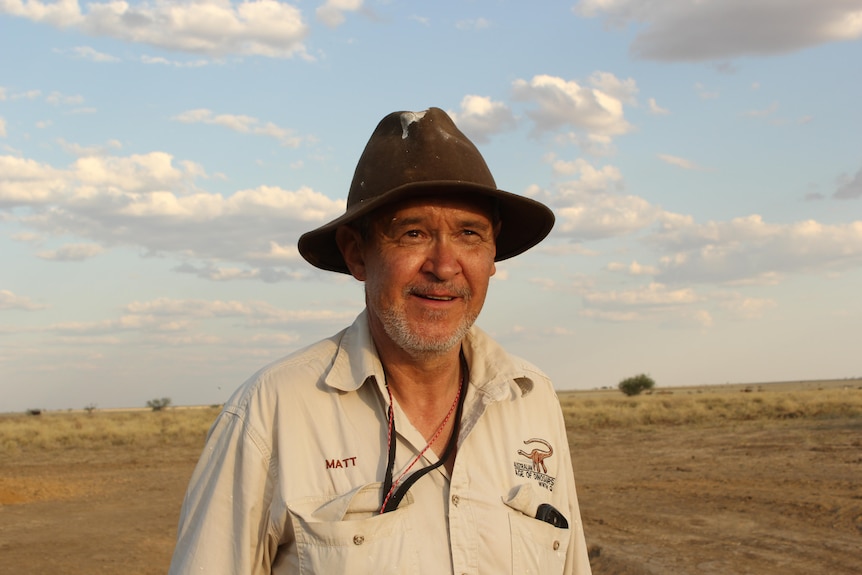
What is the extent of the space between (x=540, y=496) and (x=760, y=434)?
69.9ft

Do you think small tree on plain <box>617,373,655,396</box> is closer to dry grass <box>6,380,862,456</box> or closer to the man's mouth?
dry grass <box>6,380,862,456</box>

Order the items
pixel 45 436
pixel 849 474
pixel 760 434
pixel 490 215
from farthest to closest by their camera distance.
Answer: pixel 45 436 < pixel 760 434 < pixel 849 474 < pixel 490 215

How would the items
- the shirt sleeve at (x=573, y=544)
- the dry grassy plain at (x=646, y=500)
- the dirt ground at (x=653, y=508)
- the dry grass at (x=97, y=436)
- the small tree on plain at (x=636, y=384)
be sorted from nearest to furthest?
the shirt sleeve at (x=573, y=544) → the dirt ground at (x=653, y=508) → the dry grassy plain at (x=646, y=500) → the dry grass at (x=97, y=436) → the small tree on plain at (x=636, y=384)

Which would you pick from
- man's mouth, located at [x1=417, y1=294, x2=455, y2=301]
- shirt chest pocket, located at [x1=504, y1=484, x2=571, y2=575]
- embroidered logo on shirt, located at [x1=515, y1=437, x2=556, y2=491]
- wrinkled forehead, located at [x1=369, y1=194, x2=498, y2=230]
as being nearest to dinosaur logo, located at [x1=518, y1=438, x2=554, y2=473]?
embroidered logo on shirt, located at [x1=515, y1=437, x2=556, y2=491]

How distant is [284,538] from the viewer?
92.0 inches

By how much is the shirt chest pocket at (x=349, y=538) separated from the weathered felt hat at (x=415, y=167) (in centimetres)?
85

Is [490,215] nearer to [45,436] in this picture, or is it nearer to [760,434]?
[760,434]

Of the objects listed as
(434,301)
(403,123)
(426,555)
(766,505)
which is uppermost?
(403,123)

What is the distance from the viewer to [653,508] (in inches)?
484

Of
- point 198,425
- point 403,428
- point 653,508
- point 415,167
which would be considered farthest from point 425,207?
point 198,425

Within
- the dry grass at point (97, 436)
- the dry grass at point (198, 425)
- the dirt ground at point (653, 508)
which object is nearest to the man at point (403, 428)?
the dirt ground at point (653, 508)

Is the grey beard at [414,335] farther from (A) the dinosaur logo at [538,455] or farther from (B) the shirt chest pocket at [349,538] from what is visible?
(B) the shirt chest pocket at [349,538]

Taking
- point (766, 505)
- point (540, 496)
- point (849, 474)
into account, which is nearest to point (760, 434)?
point (849, 474)

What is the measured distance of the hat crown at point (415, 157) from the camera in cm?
264
